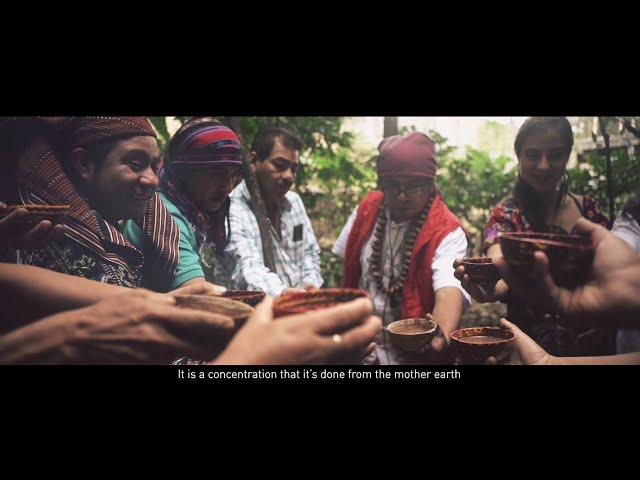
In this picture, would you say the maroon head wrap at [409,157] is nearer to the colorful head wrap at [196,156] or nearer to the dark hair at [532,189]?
the dark hair at [532,189]

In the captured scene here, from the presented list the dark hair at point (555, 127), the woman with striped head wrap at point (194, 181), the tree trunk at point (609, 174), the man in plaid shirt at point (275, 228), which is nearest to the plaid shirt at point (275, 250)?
the man in plaid shirt at point (275, 228)

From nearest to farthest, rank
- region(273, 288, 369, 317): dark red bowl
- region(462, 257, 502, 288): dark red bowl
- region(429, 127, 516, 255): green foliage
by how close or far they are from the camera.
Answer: region(273, 288, 369, 317): dark red bowl < region(462, 257, 502, 288): dark red bowl < region(429, 127, 516, 255): green foliage

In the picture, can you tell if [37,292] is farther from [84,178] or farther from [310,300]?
[310,300]

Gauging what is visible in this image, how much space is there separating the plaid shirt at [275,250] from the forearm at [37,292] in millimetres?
759

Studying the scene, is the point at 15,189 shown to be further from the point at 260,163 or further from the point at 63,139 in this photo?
the point at 260,163

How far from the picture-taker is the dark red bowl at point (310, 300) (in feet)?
5.53

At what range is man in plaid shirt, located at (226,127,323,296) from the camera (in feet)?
8.40

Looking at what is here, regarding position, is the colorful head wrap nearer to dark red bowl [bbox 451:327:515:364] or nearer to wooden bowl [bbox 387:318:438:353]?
wooden bowl [bbox 387:318:438:353]

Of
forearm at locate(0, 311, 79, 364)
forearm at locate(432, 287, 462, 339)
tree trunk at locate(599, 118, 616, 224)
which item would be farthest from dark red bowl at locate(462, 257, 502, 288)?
forearm at locate(0, 311, 79, 364)

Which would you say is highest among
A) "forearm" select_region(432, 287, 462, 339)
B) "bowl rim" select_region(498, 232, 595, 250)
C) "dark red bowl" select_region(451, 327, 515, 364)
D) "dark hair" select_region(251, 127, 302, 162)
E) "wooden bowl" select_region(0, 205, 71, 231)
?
"dark hair" select_region(251, 127, 302, 162)

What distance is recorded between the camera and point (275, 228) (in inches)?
111

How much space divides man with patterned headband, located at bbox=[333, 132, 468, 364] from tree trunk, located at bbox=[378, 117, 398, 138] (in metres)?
0.77
